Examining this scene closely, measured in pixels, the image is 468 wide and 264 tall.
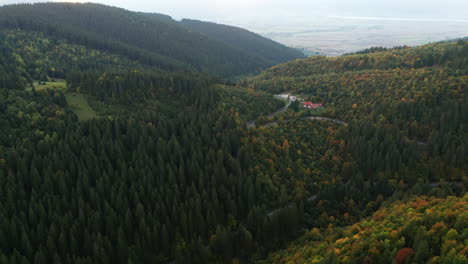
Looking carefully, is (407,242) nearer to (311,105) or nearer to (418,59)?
(311,105)

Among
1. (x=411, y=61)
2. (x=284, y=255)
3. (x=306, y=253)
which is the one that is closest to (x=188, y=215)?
(x=284, y=255)

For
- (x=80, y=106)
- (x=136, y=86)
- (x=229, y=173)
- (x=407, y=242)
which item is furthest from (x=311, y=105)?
(x=407, y=242)

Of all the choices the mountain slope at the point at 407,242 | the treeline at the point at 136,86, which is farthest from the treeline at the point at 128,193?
the treeline at the point at 136,86

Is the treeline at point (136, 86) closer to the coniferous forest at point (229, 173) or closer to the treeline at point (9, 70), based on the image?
the coniferous forest at point (229, 173)

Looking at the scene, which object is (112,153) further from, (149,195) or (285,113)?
(285,113)

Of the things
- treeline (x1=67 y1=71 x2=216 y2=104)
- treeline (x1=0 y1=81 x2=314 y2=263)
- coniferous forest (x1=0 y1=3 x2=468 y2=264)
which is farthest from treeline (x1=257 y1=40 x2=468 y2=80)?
treeline (x1=0 y1=81 x2=314 y2=263)

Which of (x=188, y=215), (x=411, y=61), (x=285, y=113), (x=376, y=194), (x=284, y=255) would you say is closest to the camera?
(x=284, y=255)

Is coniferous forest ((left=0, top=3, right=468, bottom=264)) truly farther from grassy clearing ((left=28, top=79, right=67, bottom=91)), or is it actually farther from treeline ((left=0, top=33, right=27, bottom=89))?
grassy clearing ((left=28, top=79, right=67, bottom=91))
